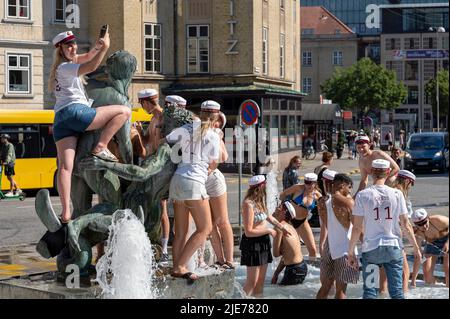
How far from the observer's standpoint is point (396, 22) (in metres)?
96.0

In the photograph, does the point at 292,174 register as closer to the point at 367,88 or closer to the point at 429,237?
the point at 429,237

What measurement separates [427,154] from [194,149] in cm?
2917

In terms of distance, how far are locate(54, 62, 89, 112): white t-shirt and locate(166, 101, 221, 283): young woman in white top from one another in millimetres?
950

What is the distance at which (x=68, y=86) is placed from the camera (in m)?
7.89

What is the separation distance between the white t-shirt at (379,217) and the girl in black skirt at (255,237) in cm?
197

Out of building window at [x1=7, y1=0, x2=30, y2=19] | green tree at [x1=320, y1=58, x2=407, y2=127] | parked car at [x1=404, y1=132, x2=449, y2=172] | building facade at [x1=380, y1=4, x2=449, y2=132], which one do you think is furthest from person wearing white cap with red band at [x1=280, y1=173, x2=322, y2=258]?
building facade at [x1=380, y1=4, x2=449, y2=132]

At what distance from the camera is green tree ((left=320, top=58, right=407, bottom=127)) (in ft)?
252

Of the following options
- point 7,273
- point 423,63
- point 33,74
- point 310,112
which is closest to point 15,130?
point 33,74

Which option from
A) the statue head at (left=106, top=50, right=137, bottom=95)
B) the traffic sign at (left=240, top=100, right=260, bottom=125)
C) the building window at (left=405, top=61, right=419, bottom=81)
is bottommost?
the traffic sign at (left=240, top=100, right=260, bottom=125)

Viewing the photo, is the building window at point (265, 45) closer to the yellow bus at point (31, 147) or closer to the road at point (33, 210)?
the road at point (33, 210)

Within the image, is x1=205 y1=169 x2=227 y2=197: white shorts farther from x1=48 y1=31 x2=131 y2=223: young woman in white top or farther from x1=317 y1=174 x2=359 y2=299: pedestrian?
x1=48 y1=31 x2=131 y2=223: young woman in white top

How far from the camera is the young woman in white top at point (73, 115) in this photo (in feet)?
25.5

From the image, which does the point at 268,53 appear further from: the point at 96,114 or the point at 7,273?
the point at 96,114

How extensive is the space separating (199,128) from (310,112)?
51.6 m
